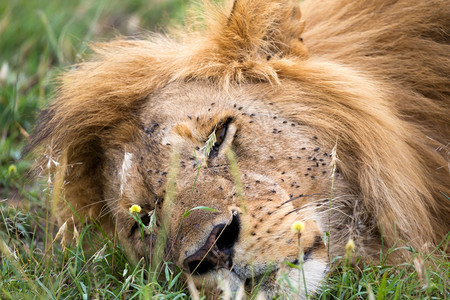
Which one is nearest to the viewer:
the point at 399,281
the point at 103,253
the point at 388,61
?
the point at 399,281

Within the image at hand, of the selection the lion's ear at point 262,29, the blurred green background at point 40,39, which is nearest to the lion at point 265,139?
the lion's ear at point 262,29

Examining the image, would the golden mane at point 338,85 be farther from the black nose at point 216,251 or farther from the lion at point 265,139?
the black nose at point 216,251

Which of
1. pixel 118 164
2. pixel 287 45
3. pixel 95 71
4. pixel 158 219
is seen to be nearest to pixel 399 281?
pixel 158 219

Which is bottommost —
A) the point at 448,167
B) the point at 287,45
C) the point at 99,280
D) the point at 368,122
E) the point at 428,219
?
the point at 99,280

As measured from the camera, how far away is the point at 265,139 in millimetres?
2900

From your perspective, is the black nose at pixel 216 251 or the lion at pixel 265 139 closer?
the black nose at pixel 216 251

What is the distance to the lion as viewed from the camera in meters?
2.68

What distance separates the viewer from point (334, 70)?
10.4ft

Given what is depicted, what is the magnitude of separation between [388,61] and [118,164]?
1486 millimetres

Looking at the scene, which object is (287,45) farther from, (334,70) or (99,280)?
(99,280)

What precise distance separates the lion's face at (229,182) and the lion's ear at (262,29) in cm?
23

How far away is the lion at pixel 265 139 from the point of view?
→ 268cm

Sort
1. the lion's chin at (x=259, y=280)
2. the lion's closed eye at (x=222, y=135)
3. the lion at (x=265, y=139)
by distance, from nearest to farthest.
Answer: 1. the lion's chin at (x=259, y=280)
2. the lion at (x=265, y=139)
3. the lion's closed eye at (x=222, y=135)

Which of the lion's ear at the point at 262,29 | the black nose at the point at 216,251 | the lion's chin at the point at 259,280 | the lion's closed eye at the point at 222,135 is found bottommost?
the lion's chin at the point at 259,280
